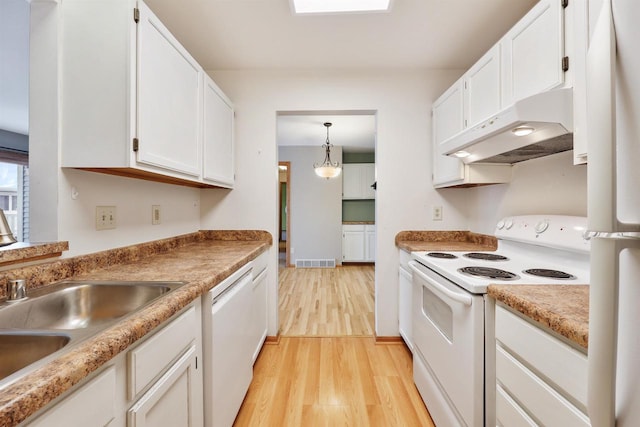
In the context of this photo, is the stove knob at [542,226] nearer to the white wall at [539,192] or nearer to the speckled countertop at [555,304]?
the white wall at [539,192]

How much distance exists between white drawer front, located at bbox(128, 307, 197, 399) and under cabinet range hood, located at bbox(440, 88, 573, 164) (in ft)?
4.86

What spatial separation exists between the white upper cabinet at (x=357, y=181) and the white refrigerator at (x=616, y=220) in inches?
205

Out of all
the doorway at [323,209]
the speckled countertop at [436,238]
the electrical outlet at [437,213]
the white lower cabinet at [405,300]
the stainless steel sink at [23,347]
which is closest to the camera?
the stainless steel sink at [23,347]

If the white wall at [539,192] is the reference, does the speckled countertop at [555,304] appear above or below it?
below

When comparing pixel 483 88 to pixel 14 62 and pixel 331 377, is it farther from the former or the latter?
pixel 14 62

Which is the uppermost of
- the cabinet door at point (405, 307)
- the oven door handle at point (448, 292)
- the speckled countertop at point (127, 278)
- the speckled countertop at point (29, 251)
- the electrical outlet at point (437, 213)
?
the electrical outlet at point (437, 213)

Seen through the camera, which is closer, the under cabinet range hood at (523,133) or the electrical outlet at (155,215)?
the under cabinet range hood at (523,133)

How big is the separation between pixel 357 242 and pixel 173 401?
15.4ft

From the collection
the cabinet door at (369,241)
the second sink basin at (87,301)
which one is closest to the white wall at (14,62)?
the second sink basin at (87,301)

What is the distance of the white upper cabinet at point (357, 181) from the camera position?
5652 millimetres

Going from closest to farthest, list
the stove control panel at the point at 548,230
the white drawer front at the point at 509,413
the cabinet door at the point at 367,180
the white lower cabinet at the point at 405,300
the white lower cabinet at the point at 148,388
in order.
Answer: the white lower cabinet at the point at 148,388 → the white drawer front at the point at 509,413 → the stove control panel at the point at 548,230 → the white lower cabinet at the point at 405,300 → the cabinet door at the point at 367,180

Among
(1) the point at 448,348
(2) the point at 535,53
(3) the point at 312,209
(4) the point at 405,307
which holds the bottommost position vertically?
(4) the point at 405,307

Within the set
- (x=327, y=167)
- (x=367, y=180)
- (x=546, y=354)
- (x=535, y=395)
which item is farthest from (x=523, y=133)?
(x=367, y=180)

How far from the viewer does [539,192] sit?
5.39ft
